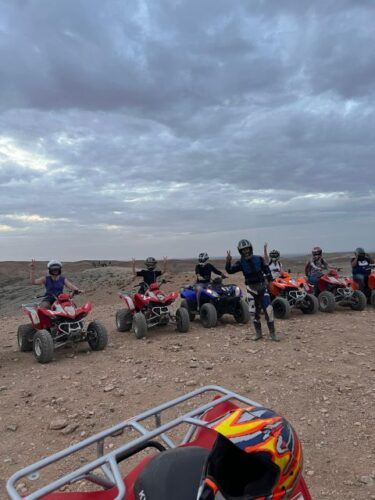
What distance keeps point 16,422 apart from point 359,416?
3.94 meters

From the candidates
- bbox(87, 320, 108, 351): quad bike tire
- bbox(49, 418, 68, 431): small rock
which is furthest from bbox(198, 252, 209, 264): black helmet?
bbox(49, 418, 68, 431): small rock

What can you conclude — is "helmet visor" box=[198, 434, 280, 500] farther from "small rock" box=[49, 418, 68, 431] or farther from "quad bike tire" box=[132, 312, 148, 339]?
"quad bike tire" box=[132, 312, 148, 339]

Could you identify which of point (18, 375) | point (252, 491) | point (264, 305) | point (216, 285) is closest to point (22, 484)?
point (252, 491)

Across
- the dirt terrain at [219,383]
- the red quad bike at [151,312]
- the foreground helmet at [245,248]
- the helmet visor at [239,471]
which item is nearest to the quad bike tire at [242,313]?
the dirt terrain at [219,383]

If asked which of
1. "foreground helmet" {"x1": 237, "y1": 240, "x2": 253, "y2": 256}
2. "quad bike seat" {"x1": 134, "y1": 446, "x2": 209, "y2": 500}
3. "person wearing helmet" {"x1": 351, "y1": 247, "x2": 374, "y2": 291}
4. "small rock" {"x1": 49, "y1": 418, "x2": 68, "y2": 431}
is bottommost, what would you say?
"small rock" {"x1": 49, "y1": 418, "x2": 68, "y2": 431}

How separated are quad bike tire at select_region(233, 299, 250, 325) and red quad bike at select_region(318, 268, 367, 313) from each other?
2.30 m

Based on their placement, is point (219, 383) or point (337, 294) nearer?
point (219, 383)

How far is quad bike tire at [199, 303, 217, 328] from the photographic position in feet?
32.2

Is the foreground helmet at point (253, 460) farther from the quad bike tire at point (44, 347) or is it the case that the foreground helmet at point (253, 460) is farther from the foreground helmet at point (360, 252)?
the foreground helmet at point (360, 252)

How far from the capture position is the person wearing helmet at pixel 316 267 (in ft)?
38.5

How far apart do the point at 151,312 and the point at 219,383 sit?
3977 mm

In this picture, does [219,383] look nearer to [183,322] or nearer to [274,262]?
[183,322]

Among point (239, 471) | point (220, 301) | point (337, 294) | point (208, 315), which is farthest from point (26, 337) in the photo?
point (337, 294)

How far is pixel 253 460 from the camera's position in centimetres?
191
